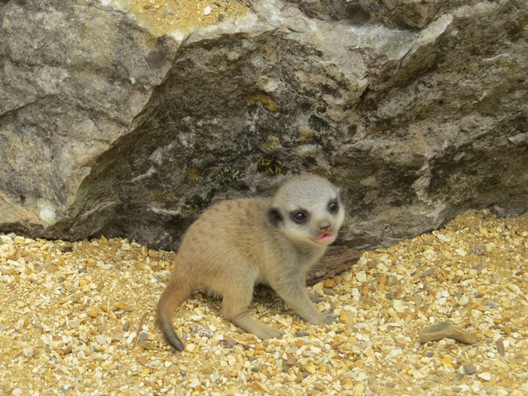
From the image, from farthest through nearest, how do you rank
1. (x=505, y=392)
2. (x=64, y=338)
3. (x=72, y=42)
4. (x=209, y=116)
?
(x=209, y=116), (x=72, y=42), (x=64, y=338), (x=505, y=392)

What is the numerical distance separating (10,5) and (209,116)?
1365 millimetres

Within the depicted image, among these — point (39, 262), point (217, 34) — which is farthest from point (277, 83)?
point (39, 262)

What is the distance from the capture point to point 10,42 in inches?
156

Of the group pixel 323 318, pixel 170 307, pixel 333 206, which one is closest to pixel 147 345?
pixel 170 307

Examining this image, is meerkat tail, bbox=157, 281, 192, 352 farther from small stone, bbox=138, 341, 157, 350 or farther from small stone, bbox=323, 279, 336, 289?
small stone, bbox=323, 279, 336, 289

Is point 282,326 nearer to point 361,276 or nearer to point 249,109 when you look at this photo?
point 361,276

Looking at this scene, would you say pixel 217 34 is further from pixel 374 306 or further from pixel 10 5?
pixel 374 306

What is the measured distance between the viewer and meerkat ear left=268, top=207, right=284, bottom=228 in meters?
3.93

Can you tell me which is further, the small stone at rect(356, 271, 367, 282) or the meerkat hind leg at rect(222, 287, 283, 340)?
the small stone at rect(356, 271, 367, 282)

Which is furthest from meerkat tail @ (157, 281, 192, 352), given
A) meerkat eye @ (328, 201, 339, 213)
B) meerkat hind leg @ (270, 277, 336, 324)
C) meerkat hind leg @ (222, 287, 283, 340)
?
meerkat eye @ (328, 201, 339, 213)

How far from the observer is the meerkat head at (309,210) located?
381 cm

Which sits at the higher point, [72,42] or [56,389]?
[72,42]

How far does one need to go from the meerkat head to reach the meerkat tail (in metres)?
0.68

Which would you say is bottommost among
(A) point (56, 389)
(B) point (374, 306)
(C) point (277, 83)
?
(A) point (56, 389)
